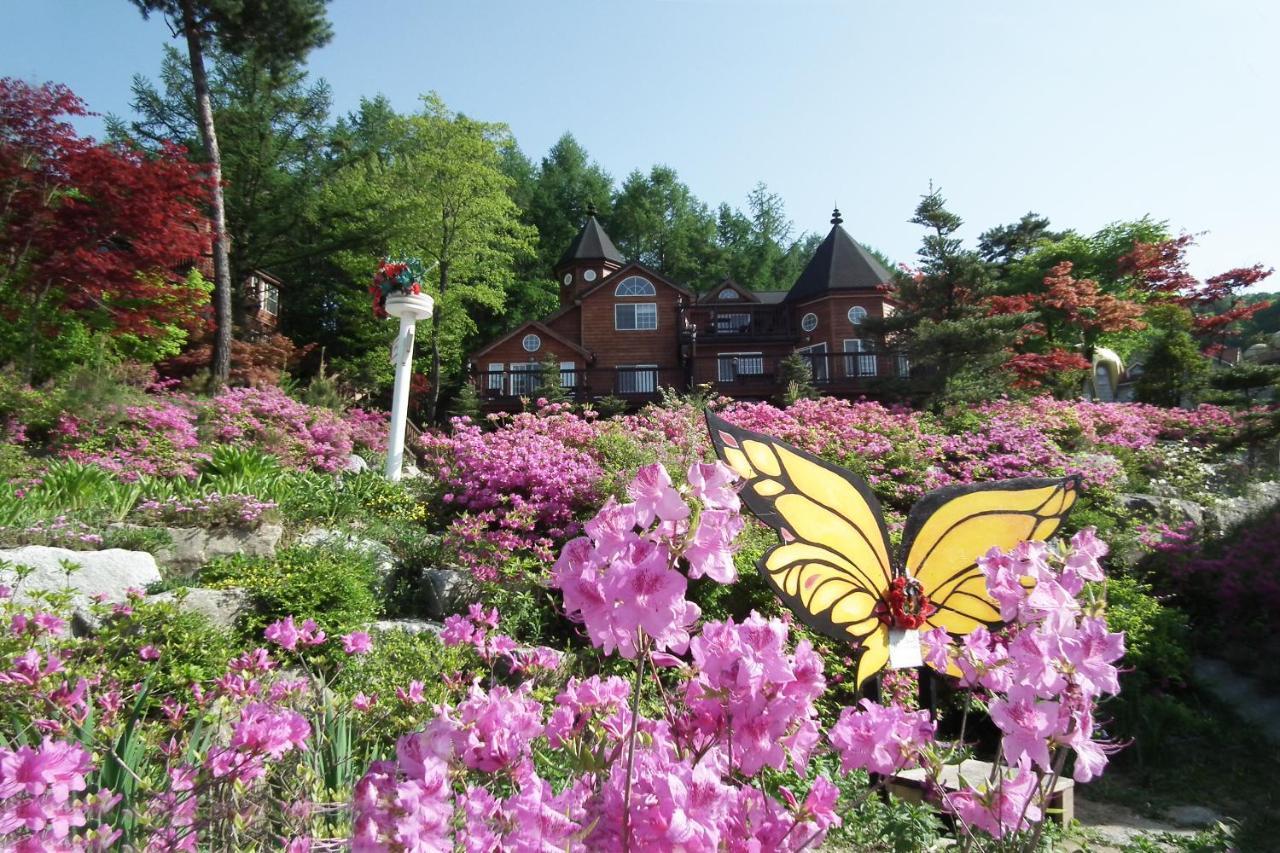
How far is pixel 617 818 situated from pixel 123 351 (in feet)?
58.8

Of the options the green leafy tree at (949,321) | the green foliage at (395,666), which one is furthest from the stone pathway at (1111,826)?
the green leafy tree at (949,321)

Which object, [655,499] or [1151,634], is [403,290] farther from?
[655,499]

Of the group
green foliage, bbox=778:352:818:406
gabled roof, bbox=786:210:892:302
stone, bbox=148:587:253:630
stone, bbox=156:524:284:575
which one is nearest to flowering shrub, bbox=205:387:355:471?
stone, bbox=156:524:284:575

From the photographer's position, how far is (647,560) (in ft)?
3.68

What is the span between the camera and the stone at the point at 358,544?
6.01m

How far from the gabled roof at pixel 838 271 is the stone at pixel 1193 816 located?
2430cm

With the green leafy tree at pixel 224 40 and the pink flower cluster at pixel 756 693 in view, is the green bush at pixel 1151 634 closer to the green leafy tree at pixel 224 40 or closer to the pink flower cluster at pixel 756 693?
the pink flower cluster at pixel 756 693

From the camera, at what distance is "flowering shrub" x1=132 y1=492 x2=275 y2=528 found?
20.6ft

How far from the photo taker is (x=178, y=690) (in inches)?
153

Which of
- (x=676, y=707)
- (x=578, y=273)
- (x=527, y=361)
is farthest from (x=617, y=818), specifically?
(x=578, y=273)

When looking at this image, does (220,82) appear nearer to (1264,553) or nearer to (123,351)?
(123,351)

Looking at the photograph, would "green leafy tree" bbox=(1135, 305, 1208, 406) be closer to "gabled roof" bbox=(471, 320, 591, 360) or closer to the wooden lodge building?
the wooden lodge building

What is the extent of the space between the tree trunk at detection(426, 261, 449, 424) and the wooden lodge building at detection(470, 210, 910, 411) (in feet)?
4.59

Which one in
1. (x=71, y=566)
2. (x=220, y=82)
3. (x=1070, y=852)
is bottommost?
(x=1070, y=852)
